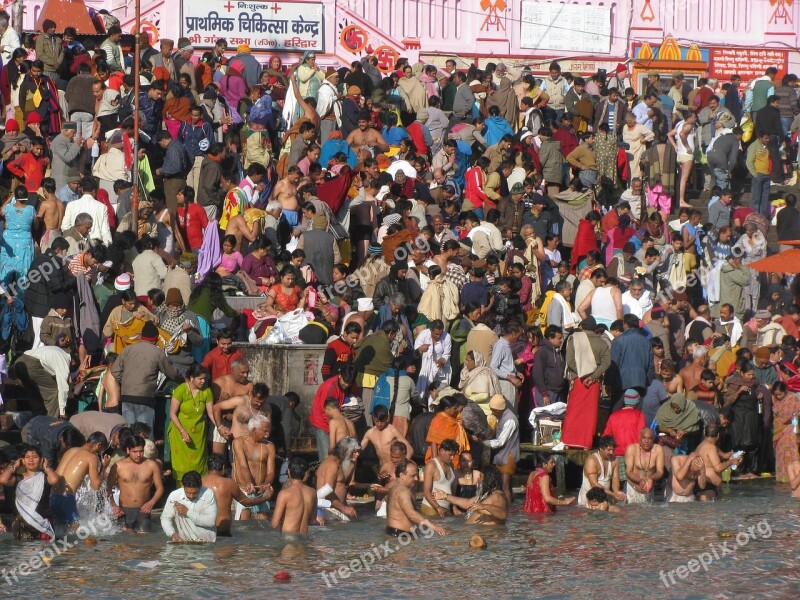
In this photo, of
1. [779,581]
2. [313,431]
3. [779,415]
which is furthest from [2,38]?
[779,581]

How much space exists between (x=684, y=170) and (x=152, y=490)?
12.7 meters

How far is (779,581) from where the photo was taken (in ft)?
51.9

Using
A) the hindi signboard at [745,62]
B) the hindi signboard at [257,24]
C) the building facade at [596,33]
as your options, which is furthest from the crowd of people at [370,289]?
the hindi signboard at [745,62]

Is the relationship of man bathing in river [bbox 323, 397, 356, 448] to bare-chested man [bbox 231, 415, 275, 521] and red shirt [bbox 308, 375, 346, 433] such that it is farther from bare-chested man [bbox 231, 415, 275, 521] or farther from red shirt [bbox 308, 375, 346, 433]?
bare-chested man [bbox 231, 415, 275, 521]

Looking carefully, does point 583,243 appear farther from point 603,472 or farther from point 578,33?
point 578,33

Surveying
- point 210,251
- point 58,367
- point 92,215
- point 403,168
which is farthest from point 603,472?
point 92,215

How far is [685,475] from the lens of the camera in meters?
19.3

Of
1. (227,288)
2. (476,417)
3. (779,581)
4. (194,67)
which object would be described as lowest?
(779,581)

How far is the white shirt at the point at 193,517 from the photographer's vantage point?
1614 centimetres

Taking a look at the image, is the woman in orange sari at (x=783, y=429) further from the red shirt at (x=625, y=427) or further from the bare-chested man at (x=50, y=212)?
the bare-chested man at (x=50, y=212)

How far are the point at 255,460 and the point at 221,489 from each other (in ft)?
3.55

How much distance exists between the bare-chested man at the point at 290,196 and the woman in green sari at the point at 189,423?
14.8 feet

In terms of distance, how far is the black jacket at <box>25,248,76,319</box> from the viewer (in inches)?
731

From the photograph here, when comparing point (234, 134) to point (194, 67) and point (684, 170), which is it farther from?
point (684, 170)
